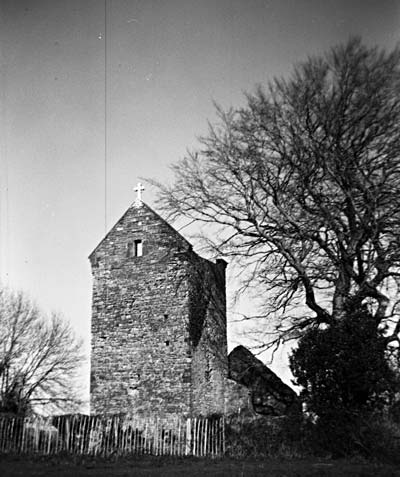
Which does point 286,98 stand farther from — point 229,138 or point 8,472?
point 8,472

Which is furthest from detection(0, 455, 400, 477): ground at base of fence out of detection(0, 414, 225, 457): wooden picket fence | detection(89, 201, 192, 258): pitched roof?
detection(89, 201, 192, 258): pitched roof

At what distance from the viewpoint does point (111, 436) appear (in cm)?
2028

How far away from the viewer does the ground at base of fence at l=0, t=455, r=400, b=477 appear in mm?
13602

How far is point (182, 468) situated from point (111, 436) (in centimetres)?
561

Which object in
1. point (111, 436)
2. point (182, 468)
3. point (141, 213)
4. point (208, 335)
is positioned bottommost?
point (182, 468)

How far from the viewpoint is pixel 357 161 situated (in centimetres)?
2044

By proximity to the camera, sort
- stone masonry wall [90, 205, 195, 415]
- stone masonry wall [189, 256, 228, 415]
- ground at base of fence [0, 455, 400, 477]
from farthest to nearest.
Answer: stone masonry wall [189, 256, 228, 415] → stone masonry wall [90, 205, 195, 415] → ground at base of fence [0, 455, 400, 477]

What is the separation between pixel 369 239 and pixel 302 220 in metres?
2.32

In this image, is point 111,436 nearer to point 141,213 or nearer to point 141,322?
point 141,322

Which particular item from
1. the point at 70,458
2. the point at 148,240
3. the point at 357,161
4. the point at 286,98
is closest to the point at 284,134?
the point at 286,98

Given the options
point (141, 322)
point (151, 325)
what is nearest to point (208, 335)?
point (151, 325)

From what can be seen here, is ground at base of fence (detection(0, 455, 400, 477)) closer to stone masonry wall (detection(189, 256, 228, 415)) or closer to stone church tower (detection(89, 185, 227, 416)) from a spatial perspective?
stone church tower (detection(89, 185, 227, 416))

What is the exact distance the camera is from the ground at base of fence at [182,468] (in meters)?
13.6

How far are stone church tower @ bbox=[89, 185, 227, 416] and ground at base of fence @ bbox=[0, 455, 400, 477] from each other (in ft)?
16.4
